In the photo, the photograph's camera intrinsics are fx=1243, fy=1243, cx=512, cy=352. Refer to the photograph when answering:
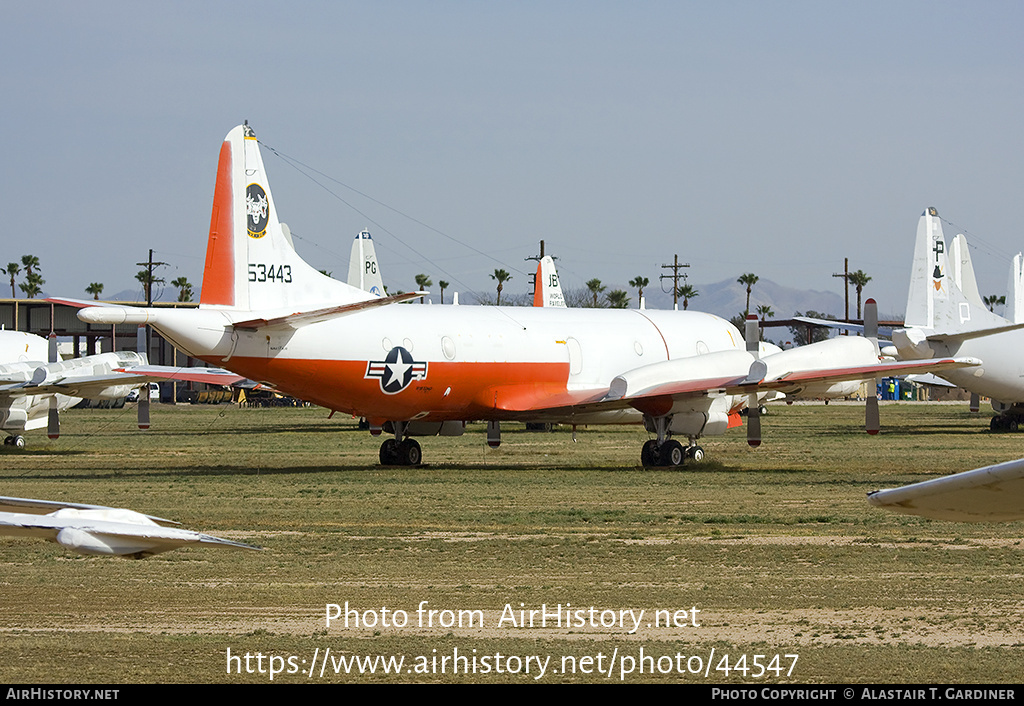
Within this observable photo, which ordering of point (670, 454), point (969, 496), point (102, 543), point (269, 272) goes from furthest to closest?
point (670, 454), point (269, 272), point (969, 496), point (102, 543)

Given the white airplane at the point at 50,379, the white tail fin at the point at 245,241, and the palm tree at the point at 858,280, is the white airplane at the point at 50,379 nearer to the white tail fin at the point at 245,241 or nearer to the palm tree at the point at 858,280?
the white tail fin at the point at 245,241

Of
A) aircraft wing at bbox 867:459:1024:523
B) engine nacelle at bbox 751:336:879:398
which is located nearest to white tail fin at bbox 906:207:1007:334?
engine nacelle at bbox 751:336:879:398

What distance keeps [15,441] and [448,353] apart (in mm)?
18692

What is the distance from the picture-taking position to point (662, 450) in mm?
28953

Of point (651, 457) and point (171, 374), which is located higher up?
point (171, 374)

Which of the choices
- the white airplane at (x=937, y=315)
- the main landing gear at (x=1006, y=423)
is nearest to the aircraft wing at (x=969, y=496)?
the white airplane at (x=937, y=315)

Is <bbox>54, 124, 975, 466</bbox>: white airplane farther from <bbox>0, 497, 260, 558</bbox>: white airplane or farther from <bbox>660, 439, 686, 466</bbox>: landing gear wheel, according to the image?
<bbox>0, 497, 260, 558</bbox>: white airplane

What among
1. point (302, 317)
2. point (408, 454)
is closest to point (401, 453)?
point (408, 454)

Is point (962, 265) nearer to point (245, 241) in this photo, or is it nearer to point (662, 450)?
point (662, 450)
